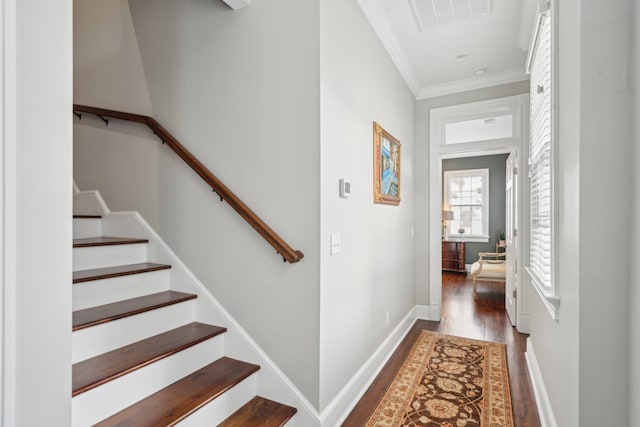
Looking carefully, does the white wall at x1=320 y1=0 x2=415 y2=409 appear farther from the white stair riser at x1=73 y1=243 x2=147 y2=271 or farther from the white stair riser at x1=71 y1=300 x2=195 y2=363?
the white stair riser at x1=73 y1=243 x2=147 y2=271

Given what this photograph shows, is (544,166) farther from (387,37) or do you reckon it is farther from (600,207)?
(387,37)

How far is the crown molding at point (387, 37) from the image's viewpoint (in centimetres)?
254

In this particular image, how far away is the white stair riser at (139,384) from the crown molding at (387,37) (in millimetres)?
2586

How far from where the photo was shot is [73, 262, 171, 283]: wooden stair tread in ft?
6.31

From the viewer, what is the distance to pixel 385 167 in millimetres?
2936

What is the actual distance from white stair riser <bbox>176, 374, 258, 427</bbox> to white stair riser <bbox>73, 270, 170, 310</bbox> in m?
0.91

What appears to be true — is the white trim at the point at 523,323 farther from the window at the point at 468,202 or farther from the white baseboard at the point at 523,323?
the window at the point at 468,202

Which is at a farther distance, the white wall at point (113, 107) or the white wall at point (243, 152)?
the white wall at point (113, 107)

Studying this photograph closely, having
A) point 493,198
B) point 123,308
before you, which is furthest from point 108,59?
point 493,198

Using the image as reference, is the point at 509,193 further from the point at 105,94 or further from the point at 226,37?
the point at 105,94

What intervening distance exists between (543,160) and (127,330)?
2.72 metres

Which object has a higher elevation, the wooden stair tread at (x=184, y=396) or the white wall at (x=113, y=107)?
the white wall at (x=113, y=107)

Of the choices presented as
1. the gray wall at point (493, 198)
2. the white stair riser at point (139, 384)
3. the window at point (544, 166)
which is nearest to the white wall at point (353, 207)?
the white stair riser at point (139, 384)

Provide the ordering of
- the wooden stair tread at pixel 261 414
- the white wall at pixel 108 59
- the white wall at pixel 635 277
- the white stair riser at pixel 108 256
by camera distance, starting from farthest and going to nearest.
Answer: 1. the white wall at pixel 108 59
2. the white stair riser at pixel 108 256
3. the wooden stair tread at pixel 261 414
4. the white wall at pixel 635 277
